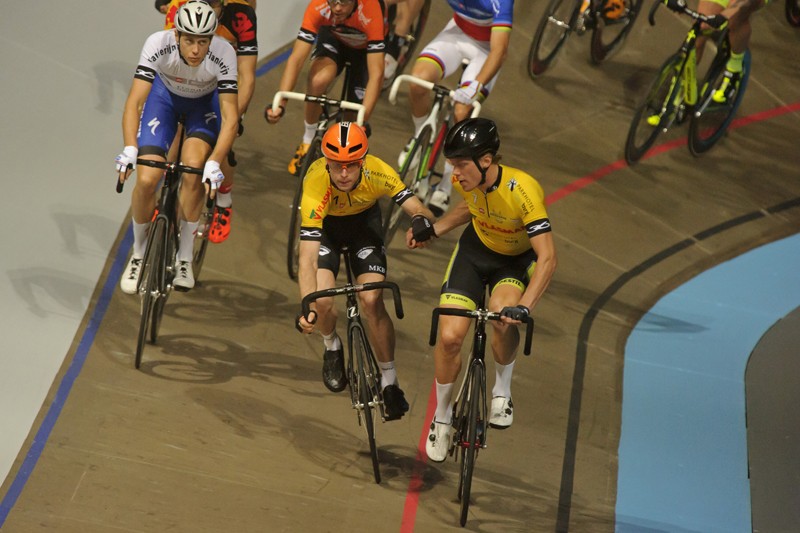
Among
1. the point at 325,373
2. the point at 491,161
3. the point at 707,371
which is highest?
the point at 491,161

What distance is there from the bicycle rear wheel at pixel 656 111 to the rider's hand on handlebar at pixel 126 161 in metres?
4.33

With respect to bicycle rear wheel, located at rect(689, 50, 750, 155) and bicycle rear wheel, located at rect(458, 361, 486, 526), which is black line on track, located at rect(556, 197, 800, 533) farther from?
bicycle rear wheel, located at rect(689, 50, 750, 155)

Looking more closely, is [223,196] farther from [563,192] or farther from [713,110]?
[713,110]

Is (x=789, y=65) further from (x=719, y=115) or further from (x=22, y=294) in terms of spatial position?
(x=22, y=294)

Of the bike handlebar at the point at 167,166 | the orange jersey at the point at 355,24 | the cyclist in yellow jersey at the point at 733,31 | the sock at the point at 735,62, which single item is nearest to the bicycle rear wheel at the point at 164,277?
the bike handlebar at the point at 167,166

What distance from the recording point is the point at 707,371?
713 centimetres

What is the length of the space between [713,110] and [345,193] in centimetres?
490

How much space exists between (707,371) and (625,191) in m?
2.19

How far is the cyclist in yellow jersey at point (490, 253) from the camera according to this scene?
16.4 ft

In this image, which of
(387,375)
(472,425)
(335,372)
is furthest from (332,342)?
(472,425)

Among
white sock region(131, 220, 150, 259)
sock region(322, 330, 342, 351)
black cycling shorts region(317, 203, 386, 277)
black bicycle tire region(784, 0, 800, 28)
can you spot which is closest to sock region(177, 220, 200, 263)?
white sock region(131, 220, 150, 259)

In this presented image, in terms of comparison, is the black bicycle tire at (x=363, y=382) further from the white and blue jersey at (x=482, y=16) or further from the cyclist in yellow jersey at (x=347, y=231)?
the white and blue jersey at (x=482, y=16)

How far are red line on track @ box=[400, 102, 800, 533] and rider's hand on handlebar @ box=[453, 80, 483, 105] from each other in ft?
5.50

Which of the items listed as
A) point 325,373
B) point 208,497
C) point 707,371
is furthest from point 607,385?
point 208,497
